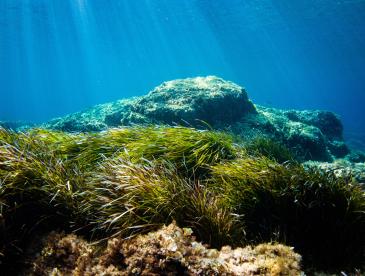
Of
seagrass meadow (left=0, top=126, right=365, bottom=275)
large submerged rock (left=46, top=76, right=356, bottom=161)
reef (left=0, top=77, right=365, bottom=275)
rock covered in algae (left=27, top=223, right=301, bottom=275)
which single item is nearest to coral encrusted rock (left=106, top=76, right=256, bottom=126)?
large submerged rock (left=46, top=76, right=356, bottom=161)

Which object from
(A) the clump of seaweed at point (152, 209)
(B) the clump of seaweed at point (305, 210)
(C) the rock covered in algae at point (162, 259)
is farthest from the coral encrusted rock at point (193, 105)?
(C) the rock covered in algae at point (162, 259)

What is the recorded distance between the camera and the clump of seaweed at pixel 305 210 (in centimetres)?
383

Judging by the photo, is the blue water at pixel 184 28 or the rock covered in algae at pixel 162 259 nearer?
the rock covered in algae at pixel 162 259

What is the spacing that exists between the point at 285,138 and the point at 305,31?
235 feet

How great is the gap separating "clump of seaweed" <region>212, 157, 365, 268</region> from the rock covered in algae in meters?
0.87

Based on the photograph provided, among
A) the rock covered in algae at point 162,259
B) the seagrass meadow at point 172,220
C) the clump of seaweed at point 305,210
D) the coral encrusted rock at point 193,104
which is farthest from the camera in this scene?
the coral encrusted rock at point 193,104

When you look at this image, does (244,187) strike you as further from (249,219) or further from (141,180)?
(141,180)

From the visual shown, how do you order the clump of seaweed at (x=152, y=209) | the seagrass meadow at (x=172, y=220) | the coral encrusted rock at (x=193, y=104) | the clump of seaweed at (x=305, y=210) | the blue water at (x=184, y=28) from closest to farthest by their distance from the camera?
the seagrass meadow at (x=172, y=220) < the clump of seaweed at (x=152, y=209) < the clump of seaweed at (x=305, y=210) < the coral encrusted rock at (x=193, y=104) < the blue water at (x=184, y=28)

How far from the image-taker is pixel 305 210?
4.07 meters

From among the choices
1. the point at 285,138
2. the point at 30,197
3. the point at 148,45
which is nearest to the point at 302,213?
the point at 30,197

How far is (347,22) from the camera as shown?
195 ft

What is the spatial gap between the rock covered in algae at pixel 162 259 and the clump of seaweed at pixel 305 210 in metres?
0.87

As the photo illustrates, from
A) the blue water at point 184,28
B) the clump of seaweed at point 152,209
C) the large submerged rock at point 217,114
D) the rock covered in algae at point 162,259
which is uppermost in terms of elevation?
the blue water at point 184,28

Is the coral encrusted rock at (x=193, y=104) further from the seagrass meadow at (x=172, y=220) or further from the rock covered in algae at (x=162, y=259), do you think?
the rock covered in algae at (x=162, y=259)
